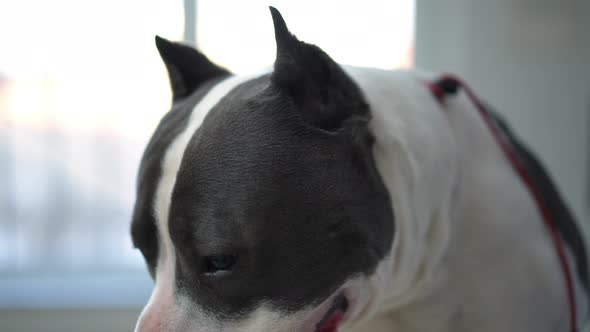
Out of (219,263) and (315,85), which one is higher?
(315,85)

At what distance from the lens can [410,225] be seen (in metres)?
0.77

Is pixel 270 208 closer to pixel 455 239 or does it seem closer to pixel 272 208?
pixel 272 208

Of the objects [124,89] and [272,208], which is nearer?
[272,208]

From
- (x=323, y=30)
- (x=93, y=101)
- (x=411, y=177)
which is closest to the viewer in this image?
(x=411, y=177)

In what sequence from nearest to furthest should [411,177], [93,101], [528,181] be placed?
1. [411,177]
2. [528,181]
3. [93,101]

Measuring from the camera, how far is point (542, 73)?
1691 millimetres

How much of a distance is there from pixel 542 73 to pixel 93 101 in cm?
133

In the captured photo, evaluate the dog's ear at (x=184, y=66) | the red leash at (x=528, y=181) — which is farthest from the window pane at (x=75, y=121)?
the red leash at (x=528, y=181)

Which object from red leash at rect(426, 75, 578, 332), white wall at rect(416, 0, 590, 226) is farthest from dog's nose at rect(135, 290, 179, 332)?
white wall at rect(416, 0, 590, 226)

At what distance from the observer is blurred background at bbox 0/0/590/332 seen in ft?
5.58

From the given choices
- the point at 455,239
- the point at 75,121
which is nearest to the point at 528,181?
the point at 455,239

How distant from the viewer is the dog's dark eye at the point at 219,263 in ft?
2.11

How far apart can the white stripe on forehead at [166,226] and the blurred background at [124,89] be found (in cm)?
123

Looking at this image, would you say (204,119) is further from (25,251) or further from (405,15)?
(25,251)
